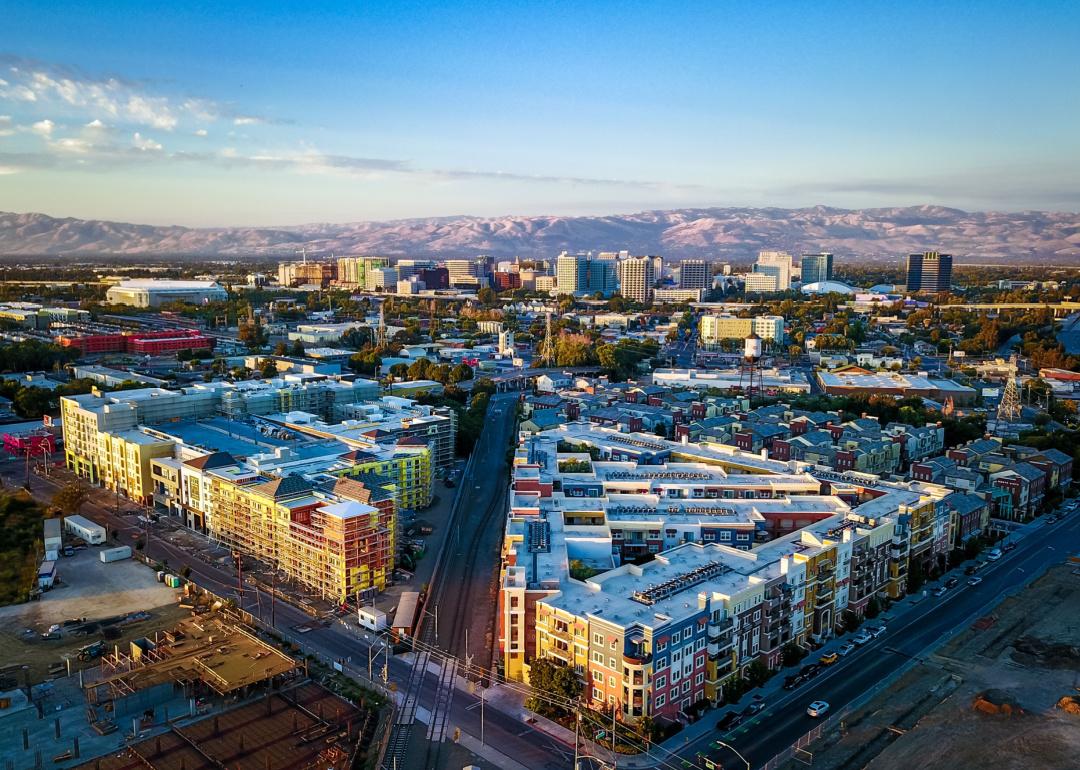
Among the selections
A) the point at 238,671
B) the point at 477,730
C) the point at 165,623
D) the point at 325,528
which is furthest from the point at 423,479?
the point at 477,730

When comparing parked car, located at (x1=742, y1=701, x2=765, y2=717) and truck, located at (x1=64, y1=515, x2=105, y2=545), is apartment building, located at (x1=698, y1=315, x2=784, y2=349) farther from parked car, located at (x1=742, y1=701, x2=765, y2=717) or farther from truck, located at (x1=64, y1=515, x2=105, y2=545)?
parked car, located at (x1=742, y1=701, x2=765, y2=717)

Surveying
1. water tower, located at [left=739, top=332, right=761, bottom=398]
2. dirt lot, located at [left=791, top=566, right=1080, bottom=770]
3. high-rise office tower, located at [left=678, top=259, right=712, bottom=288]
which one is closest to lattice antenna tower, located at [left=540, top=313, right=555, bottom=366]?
water tower, located at [left=739, top=332, right=761, bottom=398]

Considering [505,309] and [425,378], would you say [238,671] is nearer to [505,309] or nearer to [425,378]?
[425,378]

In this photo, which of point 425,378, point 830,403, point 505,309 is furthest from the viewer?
point 505,309

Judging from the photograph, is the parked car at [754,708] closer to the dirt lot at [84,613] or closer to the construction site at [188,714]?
the construction site at [188,714]

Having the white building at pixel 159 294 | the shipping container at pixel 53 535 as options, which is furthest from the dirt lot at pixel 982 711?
the white building at pixel 159 294

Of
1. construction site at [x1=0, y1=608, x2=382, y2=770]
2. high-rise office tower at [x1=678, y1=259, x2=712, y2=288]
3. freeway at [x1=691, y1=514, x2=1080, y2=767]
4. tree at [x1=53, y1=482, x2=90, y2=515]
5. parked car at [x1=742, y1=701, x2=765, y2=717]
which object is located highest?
high-rise office tower at [x1=678, y1=259, x2=712, y2=288]

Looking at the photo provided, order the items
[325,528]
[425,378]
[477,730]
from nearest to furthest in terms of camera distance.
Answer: [477,730]
[325,528]
[425,378]
